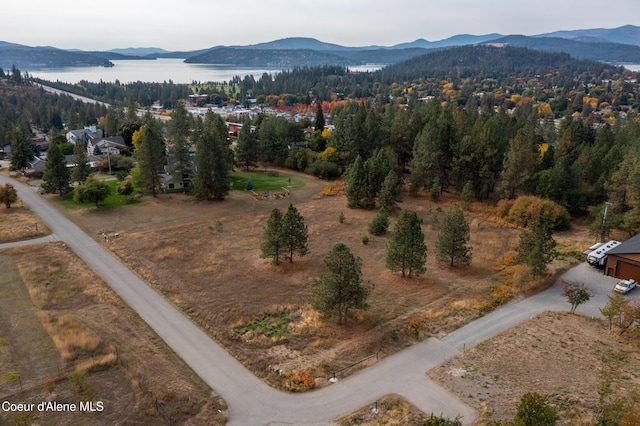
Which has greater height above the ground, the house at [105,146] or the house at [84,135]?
the house at [84,135]

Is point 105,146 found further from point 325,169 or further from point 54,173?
point 325,169

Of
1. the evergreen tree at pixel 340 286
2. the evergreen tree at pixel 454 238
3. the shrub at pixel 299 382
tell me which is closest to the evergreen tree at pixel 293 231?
the evergreen tree at pixel 340 286

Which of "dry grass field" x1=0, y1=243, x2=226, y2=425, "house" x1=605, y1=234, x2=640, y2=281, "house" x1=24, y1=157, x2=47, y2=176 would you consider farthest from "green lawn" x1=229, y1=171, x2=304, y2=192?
"house" x1=605, y1=234, x2=640, y2=281

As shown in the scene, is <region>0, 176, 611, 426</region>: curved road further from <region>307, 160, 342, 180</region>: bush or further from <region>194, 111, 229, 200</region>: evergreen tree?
<region>307, 160, 342, 180</region>: bush

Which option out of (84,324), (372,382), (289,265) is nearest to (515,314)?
(372,382)

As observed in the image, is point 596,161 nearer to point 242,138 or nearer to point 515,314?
point 515,314

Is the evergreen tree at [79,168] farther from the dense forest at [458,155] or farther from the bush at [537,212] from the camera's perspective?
the bush at [537,212]

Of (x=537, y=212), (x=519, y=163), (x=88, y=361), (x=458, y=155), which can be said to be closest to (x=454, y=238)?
(x=537, y=212)
